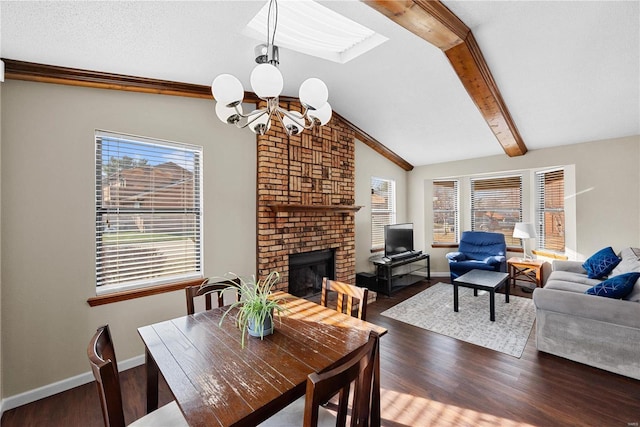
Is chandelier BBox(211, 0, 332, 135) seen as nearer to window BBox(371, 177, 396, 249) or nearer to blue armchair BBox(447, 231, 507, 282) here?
window BBox(371, 177, 396, 249)

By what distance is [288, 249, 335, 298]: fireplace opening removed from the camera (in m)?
3.70

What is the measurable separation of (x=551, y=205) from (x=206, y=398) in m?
5.95

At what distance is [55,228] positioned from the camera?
86.4 inches

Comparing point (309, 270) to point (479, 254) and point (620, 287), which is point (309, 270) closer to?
point (620, 287)

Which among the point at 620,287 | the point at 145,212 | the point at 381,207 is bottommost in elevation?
the point at 620,287

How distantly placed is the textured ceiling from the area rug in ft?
8.52

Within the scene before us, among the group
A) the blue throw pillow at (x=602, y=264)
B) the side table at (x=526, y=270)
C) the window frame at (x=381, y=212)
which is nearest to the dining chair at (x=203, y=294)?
the window frame at (x=381, y=212)

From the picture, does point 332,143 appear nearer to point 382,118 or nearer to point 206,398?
point 382,118

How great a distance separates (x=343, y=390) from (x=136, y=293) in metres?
2.33

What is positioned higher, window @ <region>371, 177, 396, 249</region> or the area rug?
window @ <region>371, 177, 396, 249</region>

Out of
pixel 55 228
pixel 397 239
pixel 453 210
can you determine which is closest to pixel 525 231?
pixel 453 210

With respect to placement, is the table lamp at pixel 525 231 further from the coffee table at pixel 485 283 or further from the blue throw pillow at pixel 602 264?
the coffee table at pixel 485 283

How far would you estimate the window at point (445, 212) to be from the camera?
602 cm

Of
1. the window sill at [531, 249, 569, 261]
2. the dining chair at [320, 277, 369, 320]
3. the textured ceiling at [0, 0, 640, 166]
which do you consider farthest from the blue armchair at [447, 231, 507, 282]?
the dining chair at [320, 277, 369, 320]
